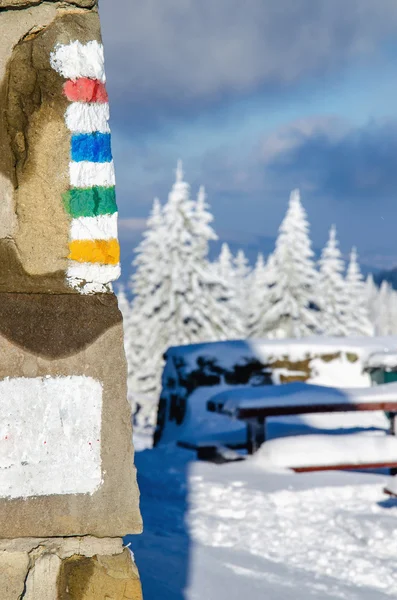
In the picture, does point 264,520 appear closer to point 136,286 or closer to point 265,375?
point 265,375

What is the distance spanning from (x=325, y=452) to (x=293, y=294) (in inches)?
915

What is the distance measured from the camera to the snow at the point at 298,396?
27.7 feet

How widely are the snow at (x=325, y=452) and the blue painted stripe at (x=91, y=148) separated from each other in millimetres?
6260

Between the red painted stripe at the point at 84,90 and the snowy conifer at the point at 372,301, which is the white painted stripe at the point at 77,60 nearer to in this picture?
the red painted stripe at the point at 84,90

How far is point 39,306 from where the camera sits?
2.20 m

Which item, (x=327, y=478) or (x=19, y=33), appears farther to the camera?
(x=327, y=478)

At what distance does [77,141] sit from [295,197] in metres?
30.5

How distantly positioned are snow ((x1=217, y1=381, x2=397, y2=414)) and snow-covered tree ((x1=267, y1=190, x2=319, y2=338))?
853 inches

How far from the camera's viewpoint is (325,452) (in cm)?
811

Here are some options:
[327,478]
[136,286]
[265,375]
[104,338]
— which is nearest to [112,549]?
[104,338]

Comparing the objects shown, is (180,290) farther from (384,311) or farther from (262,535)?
(384,311)

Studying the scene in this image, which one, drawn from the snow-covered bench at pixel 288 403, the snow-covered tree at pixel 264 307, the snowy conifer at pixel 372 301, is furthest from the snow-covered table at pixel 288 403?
the snowy conifer at pixel 372 301

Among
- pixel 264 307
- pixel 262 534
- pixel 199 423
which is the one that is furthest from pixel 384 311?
pixel 262 534

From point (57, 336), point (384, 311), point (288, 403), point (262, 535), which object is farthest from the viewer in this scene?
point (384, 311)
